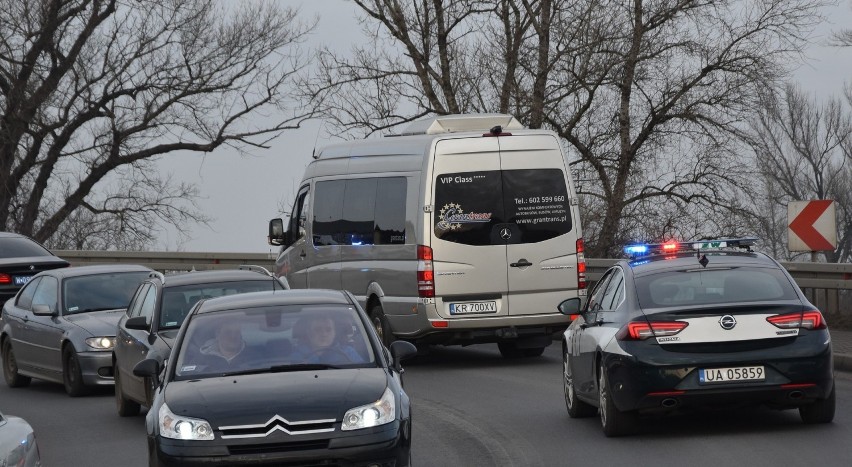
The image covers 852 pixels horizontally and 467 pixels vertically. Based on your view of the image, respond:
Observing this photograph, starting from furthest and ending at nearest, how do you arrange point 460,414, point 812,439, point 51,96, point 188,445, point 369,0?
1. point 51,96
2. point 369,0
3. point 460,414
4. point 812,439
5. point 188,445

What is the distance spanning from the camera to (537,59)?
29.0 meters

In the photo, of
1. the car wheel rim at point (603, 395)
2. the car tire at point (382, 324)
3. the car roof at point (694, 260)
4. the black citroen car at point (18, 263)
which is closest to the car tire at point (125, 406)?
the car tire at point (382, 324)

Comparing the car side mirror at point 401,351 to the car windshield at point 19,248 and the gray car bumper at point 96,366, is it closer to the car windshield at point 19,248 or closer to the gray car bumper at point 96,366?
the gray car bumper at point 96,366

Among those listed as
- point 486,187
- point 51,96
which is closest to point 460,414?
point 486,187

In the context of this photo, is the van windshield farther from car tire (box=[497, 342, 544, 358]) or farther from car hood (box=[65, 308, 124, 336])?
car hood (box=[65, 308, 124, 336])

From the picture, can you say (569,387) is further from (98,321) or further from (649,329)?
(98,321)

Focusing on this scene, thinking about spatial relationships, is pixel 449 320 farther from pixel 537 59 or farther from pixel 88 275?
pixel 537 59

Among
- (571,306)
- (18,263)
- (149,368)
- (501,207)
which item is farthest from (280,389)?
(18,263)

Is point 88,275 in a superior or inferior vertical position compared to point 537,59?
inferior

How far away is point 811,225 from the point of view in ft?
62.6

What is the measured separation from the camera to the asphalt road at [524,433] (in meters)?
10.1

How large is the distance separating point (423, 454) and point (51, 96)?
3245 centimetres

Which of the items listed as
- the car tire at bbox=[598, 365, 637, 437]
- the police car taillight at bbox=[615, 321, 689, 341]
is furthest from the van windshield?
the police car taillight at bbox=[615, 321, 689, 341]

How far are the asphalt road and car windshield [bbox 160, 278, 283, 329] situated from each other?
1.06 m
